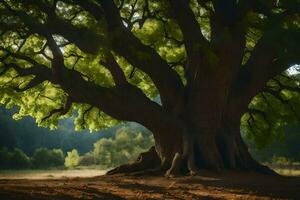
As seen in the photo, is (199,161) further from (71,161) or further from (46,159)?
(46,159)

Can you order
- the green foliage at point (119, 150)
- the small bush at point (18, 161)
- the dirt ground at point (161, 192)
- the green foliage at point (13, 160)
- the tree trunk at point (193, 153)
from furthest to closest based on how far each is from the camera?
the green foliage at point (119, 150)
the small bush at point (18, 161)
the green foliage at point (13, 160)
the tree trunk at point (193, 153)
the dirt ground at point (161, 192)

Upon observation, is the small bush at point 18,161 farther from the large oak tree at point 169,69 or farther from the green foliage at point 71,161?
the large oak tree at point 169,69

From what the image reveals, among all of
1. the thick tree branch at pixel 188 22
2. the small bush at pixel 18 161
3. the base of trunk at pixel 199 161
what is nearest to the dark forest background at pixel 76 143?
the small bush at pixel 18 161

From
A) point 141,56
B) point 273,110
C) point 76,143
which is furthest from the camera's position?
point 76,143

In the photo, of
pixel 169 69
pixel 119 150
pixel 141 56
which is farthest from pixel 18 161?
pixel 141 56

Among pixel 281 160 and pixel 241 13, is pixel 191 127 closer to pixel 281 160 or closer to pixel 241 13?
pixel 241 13

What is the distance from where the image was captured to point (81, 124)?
2584cm

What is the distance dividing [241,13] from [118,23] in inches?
190

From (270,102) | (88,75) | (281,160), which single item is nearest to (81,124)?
(88,75)

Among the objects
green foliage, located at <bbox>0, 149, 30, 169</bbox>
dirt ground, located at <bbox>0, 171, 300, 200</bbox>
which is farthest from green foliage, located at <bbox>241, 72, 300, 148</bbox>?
green foliage, located at <bbox>0, 149, 30, 169</bbox>

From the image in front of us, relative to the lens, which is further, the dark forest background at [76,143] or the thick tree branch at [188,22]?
the dark forest background at [76,143]

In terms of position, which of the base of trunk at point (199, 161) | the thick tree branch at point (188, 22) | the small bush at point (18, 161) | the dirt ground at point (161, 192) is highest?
the thick tree branch at point (188, 22)

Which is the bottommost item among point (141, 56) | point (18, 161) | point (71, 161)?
point (18, 161)

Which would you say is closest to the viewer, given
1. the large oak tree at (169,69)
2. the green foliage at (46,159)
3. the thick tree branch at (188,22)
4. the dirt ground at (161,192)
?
the dirt ground at (161,192)
